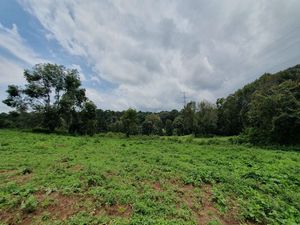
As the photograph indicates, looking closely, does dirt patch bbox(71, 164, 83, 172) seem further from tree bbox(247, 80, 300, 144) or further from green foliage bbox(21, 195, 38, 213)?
tree bbox(247, 80, 300, 144)

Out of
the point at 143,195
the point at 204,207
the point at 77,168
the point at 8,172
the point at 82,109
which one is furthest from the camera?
the point at 82,109

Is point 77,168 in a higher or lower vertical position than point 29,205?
higher

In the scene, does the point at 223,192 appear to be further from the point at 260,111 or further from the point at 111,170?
the point at 260,111

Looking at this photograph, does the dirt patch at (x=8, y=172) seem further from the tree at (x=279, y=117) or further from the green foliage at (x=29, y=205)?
the tree at (x=279, y=117)

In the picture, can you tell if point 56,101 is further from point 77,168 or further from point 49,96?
point 77,168

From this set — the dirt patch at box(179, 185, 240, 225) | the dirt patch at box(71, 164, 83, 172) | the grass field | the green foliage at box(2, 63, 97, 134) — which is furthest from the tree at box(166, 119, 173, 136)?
the dirt patch at box(179, 185, 240, 225)

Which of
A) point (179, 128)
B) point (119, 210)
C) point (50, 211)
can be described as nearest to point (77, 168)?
point (50, 211)

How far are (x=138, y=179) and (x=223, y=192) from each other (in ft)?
8.18

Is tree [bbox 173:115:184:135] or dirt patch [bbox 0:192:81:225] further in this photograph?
tree [bbox 173:115:184:135]

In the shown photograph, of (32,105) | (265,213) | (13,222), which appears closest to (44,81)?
(32,105)

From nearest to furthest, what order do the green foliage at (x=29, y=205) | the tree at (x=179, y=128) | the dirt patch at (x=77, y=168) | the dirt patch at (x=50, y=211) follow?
the dirt patch at (x=50, y=211), the green foliage at (x=29, y=205), the dirt patch at (x=77, y=168), the tree at (x=179, y=128)

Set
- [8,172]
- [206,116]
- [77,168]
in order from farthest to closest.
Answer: [206,116]
[77,168]
[8,172]

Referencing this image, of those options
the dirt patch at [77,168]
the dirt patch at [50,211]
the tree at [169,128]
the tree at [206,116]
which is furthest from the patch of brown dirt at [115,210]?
the tree at [169,128]

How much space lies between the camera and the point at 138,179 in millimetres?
6133
